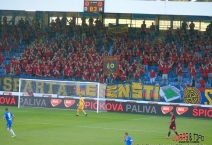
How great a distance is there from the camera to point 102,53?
163 feet

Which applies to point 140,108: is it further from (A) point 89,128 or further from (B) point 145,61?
(A) point 89,128

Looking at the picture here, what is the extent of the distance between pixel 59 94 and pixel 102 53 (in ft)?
28.7

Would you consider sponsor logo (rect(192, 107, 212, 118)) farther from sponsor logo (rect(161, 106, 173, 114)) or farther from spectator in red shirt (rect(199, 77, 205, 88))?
spectator in red shirt (rect(199, 77, 205, 88))

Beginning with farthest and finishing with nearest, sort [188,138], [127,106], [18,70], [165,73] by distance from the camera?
[18,70]
[165,73]
[127,106]
[188,138]

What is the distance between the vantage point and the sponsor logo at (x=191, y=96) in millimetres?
41062

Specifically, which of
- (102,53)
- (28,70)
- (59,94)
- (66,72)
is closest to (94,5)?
(59,94)

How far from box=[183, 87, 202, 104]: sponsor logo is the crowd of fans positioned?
2.32m

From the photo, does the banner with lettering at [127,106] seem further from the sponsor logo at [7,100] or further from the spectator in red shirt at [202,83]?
the spectator in red shirt at [202,83]

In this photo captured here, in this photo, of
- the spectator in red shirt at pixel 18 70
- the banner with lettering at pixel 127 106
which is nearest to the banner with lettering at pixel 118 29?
the spectator in red shirt at pixel 18 70

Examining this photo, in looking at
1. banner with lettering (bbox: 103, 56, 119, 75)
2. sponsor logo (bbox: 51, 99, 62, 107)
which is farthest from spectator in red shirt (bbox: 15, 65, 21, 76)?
banner with lettering (bbox: 103, 56, 119, 75)

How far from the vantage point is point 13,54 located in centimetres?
5316

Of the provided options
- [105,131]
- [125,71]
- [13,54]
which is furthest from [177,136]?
[13,54]

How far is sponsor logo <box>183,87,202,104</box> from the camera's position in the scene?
4106 cm

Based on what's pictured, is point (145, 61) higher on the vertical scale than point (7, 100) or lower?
higher
